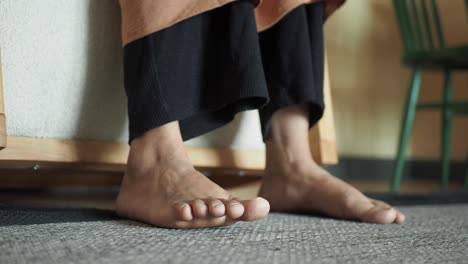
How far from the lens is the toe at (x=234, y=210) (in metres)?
0.53

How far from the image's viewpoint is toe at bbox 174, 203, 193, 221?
0.54m

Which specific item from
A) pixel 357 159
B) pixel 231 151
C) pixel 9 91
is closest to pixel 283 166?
pixel 231 151

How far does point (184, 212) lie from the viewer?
21.3 inches

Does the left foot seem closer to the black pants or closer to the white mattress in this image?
Result: the black pants

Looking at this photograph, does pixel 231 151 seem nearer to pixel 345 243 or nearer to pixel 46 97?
pixel 46 97

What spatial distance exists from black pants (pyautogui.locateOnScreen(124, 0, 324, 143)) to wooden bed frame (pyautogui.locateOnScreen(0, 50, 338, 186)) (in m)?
0.13

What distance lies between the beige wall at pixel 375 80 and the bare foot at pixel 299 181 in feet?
4.54

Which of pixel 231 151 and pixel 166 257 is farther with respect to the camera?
pixel 231 151

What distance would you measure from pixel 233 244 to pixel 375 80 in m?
1.92

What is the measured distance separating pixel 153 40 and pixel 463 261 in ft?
1.28

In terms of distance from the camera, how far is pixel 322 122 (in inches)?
41.1

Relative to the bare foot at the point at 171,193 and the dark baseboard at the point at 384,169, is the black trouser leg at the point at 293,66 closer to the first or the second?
the bare foot at the point at 171,193

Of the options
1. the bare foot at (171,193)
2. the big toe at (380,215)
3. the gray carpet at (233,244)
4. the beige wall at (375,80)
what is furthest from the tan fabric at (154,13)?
the beige wall at (375,80)

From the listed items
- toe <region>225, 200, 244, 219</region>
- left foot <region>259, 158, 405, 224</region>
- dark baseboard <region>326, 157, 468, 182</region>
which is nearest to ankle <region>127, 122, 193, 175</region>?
toe <region>225, 200, 244, 219</region>
